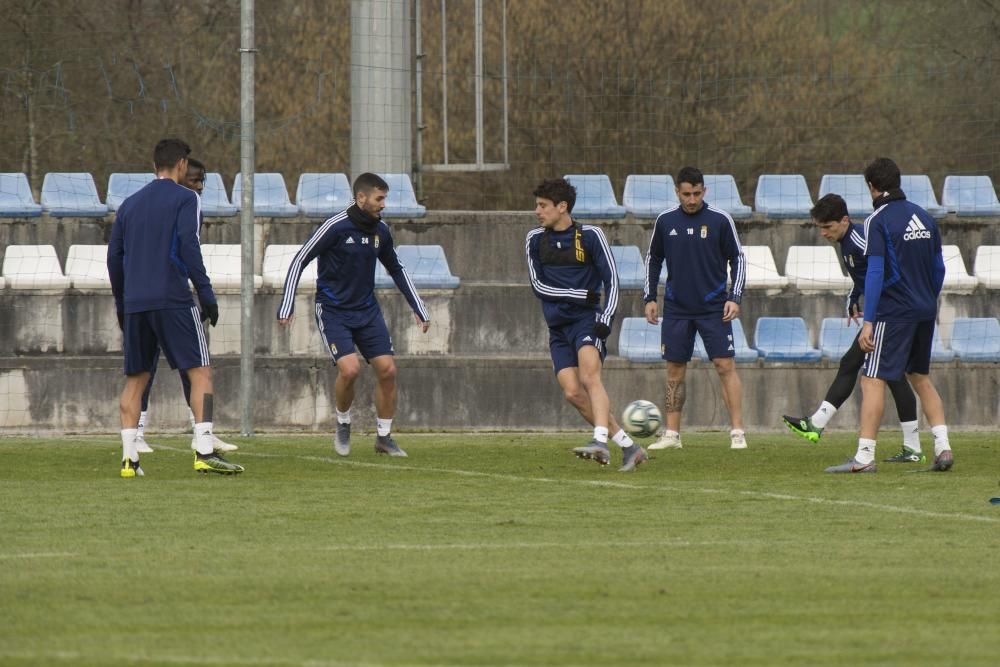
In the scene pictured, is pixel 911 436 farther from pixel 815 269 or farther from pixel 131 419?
pixel 815 269

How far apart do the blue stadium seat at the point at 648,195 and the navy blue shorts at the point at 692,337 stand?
21.7 ft

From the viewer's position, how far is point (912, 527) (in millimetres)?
8180

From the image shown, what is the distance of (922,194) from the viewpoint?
20.4 metres

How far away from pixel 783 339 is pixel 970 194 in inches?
206

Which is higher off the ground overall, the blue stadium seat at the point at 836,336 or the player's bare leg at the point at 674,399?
the blue stadium seat at the point at 836,336

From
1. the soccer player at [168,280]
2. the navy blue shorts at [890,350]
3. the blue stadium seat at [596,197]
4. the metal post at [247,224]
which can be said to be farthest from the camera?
the blue stadium seat at [596,197]

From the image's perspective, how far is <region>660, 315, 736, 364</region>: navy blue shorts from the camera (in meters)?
13.1

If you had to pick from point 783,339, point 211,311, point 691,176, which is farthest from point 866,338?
point 783,339

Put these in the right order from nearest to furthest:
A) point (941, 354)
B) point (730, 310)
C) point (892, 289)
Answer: point (892, 289), point (730, 310), point (941, 354)

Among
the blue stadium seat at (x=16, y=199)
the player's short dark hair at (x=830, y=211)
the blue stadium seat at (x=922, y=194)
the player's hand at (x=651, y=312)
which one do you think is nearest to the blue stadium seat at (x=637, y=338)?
the player's hand at (x=651, y=312)

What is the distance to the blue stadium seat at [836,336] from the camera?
54.6ft

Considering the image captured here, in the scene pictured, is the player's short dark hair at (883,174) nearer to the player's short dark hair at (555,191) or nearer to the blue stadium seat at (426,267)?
the player's short dark hair at (555,191)

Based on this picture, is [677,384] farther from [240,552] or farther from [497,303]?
[240,552]

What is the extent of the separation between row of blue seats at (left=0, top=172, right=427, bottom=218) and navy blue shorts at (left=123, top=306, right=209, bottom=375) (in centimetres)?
797
